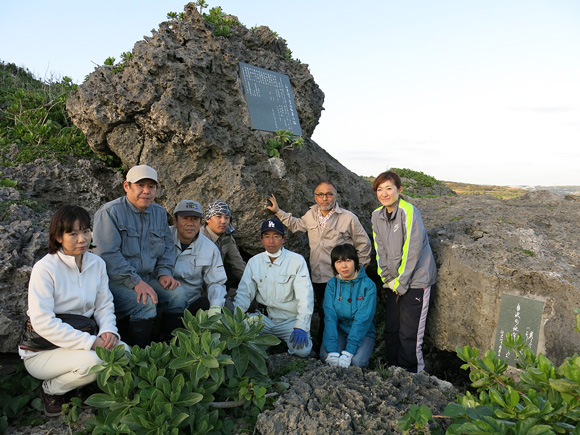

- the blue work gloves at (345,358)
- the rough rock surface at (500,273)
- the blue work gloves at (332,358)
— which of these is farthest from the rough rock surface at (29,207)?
the rough rock surface at (500,273)

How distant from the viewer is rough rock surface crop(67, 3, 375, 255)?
6.02 meters

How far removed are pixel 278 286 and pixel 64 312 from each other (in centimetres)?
241

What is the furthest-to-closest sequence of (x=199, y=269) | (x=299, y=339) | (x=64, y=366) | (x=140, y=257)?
(x=199, y=269), (x=299, y=339), (x=140, y=257), (x=64, y=366)

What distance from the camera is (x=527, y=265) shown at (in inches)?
205

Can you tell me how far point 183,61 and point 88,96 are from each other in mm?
1459

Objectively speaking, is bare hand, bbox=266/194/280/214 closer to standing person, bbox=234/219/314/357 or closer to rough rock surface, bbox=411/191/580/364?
standing person, bbox=234/219/314/357

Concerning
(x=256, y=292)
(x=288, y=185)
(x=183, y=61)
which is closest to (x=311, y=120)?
(x=288, y=185)

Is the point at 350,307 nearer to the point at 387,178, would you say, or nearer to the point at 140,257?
the point at 387,178

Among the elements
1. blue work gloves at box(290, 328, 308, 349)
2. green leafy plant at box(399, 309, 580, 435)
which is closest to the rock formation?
blue work gloves at box(290, 328, 308, 349)

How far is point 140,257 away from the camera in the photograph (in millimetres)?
4508

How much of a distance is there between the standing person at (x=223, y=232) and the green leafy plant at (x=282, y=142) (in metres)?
1.50

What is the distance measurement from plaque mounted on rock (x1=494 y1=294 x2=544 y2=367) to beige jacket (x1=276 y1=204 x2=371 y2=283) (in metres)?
1.82

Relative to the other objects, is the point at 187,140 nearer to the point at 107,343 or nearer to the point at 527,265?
the point at 107,343

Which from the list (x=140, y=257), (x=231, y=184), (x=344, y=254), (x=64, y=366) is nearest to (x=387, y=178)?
(x=344, y=254)
